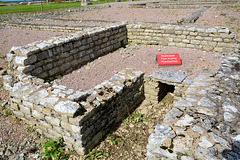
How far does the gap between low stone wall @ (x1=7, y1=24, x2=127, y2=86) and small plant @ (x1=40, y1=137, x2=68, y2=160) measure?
97.5 inches

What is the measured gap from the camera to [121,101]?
16.2 feet

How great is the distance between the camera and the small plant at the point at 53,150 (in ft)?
12.3

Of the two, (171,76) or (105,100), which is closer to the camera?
(105,100)

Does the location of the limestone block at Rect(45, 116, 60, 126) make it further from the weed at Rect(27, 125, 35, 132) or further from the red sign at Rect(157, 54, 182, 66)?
the red sign at Rect(157, 54, 182, 66)

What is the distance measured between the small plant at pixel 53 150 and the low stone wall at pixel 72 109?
0.52 feet

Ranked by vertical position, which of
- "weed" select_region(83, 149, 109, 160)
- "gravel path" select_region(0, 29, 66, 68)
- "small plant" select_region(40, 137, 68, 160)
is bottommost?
"weed" select_region(83, 149, 109, 160)

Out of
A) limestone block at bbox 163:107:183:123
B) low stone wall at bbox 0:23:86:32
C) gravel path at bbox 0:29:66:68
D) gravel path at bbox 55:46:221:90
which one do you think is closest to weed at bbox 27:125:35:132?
gravel path at bbox 55:46:221:90

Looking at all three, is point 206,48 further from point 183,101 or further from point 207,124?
point 207,124

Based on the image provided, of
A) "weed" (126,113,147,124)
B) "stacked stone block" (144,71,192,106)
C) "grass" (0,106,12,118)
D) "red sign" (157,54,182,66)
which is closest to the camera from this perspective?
"grass" (0,106,12,118)

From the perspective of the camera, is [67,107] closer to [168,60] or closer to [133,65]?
[133,65]

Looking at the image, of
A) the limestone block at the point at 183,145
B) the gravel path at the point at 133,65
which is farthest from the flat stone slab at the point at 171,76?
the limestone block at the point at 183,145

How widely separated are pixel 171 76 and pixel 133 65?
1.78m

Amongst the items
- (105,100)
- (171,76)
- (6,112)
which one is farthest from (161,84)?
(6,112)

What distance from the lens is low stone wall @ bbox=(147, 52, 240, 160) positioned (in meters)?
2.65
